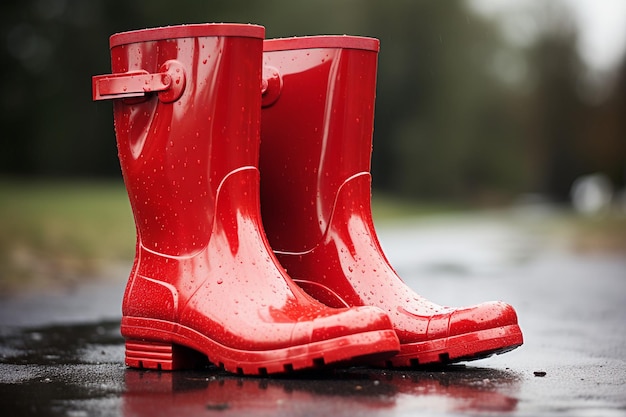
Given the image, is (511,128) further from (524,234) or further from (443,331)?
(443,331)

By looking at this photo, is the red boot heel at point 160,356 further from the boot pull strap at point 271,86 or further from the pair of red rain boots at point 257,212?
the boot pull strap at point 271,86

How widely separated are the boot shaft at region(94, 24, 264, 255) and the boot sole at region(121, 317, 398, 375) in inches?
9.6

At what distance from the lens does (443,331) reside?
2.96 metres

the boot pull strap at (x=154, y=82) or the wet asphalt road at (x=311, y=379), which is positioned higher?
the boot pull strap at (x=154, y=82)

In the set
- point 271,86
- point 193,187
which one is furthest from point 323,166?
point 193,187

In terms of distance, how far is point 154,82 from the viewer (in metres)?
3.04

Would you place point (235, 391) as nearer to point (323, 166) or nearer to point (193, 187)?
point (193, 187)

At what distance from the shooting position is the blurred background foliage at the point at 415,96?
96.8ft

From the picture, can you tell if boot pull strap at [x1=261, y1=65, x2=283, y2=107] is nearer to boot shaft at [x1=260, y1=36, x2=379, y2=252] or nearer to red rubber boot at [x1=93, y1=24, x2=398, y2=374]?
boot shaft at [x1=260, y1=36, x2=379, y2=252]

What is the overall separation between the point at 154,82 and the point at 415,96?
3173 centimetres

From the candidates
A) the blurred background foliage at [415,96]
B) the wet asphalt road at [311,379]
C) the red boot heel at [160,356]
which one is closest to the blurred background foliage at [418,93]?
the blurred background foliage at [415,96]

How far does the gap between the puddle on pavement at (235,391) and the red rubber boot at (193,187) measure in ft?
0.43

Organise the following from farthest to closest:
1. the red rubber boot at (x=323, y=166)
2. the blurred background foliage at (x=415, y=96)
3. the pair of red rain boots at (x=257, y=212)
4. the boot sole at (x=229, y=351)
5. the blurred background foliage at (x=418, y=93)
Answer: the blurred background foliage at (x=418, y=93)
the blurred background foliage at (x=415, y=96)
the red rubber boot at (x=323, y=166)
the pair of red rain boots at (x=257, y=212)
the boot sole at (x=229, y=351)

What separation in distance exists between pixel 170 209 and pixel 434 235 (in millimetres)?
11619
